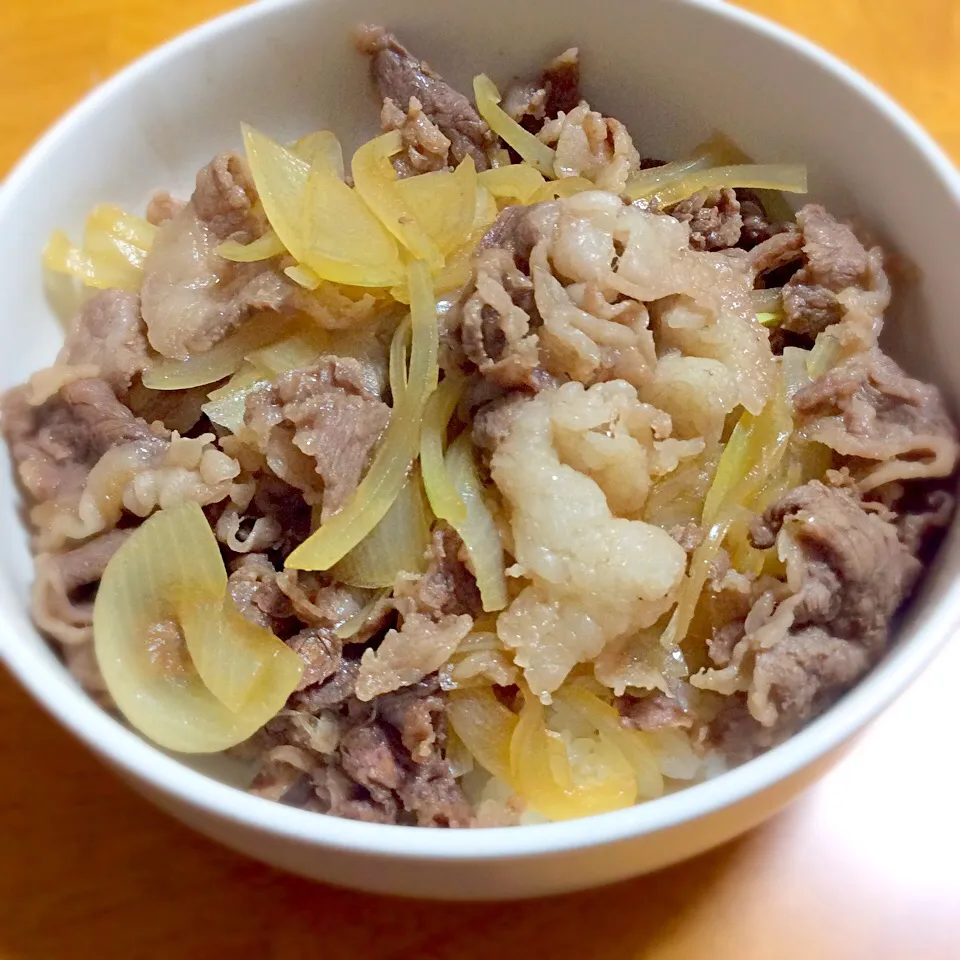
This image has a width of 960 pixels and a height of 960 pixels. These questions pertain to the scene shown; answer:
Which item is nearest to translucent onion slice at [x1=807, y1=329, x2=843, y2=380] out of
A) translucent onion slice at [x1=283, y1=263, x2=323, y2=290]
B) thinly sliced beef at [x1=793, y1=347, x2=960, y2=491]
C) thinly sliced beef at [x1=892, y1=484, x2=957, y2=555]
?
thinly sliced beef at [x1=793, y1=347, x2=960, y2=491]

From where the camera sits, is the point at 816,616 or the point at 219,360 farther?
the point at 219,360

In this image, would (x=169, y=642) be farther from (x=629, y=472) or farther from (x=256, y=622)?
(x=629, y=472)

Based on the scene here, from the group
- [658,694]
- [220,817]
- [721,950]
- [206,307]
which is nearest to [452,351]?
[206,307]

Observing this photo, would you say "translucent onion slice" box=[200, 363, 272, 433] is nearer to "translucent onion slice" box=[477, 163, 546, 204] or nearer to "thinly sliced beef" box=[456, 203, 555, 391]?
"thinly sliced beef" box=[456, 203, 555, 391]

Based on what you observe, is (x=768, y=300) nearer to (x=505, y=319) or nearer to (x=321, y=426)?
(x=505, y=319)

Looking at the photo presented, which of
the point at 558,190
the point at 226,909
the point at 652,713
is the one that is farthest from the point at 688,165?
the point at 226,909

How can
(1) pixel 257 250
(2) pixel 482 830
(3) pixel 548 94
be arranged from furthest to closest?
1. (3) pixel 548 94
2. (1) pixel 257 250
3. (2) pixel 482 830
